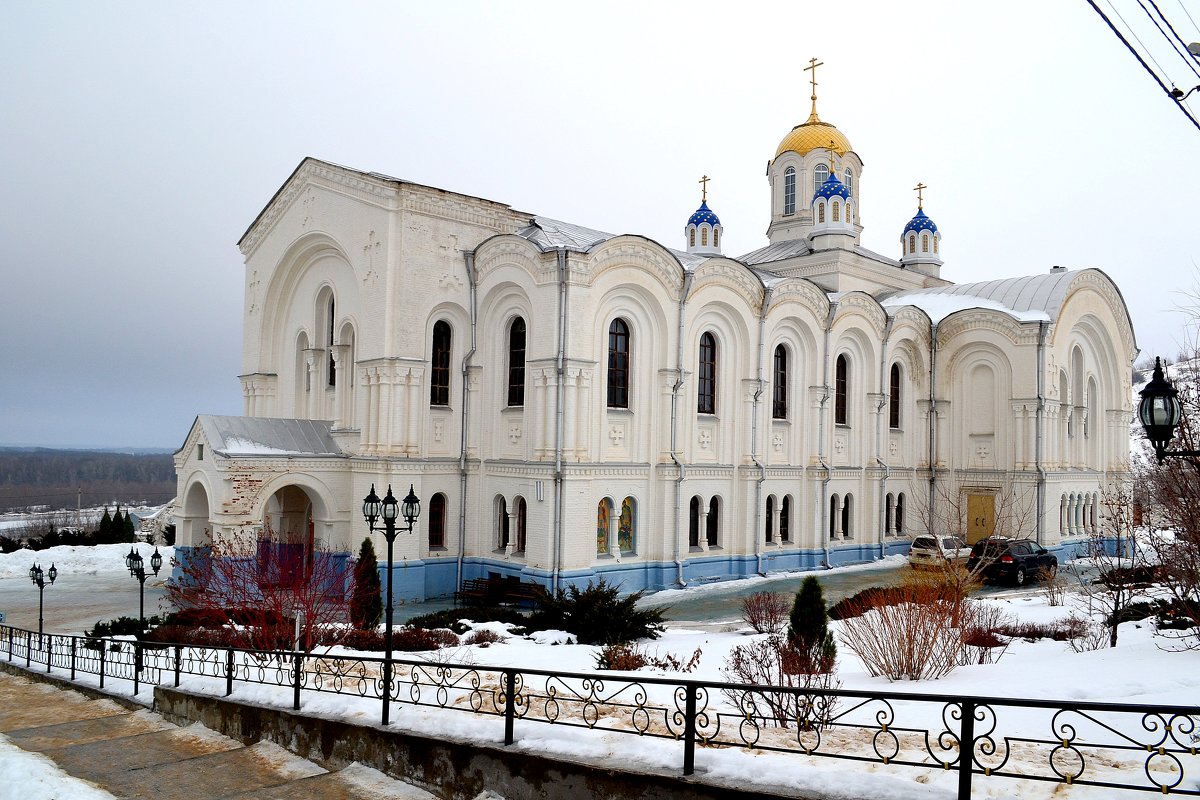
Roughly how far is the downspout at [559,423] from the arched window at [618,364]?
1.81 metres

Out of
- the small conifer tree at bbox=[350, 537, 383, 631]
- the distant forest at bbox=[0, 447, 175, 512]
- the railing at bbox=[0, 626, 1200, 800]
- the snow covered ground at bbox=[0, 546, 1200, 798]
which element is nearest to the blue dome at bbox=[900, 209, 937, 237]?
the snow covered ground at bbox=[0, 546, 1200, 798]

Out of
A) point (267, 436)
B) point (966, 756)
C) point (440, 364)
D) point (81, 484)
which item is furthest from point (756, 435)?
point (81, 484)

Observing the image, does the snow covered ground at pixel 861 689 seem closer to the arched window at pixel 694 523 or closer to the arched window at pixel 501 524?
the arched window at pixel 501 524

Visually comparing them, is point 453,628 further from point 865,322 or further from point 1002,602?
point 865,322

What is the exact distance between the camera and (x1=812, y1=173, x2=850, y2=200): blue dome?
33.2m

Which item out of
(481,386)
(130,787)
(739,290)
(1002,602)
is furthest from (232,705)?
(739,290)

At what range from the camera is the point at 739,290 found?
83.9ft

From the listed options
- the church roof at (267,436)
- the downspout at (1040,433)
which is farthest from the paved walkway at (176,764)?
the downspout at (1040,433)

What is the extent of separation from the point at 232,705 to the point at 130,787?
2.08 metres

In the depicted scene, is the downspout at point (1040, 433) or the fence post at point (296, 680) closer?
the fence post at point (296, 680)

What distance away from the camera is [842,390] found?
2964 cm

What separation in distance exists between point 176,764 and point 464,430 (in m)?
15.8

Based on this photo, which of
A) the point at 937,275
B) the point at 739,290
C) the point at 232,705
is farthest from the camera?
the point at 937,275

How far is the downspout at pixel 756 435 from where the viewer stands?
84.8ft
